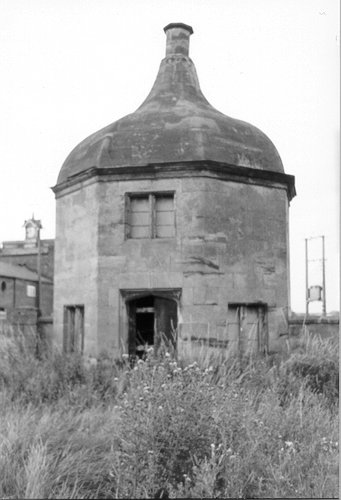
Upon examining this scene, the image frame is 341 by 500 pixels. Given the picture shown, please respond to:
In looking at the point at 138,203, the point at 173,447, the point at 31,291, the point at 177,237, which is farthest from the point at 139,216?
the point at 31,291

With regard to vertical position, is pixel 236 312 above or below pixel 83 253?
below

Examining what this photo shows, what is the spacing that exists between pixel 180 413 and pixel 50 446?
4.59ft

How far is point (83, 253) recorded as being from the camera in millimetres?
11828

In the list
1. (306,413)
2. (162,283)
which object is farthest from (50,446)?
(162,283)

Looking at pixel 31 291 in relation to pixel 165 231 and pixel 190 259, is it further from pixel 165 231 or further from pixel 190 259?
pixel 190 259

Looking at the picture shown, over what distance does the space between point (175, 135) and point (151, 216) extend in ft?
5.06

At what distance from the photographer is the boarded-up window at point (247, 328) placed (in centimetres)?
1132

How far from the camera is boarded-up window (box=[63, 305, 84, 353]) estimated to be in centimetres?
1207

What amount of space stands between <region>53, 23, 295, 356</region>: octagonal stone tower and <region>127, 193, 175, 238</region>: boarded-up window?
2 centimetres

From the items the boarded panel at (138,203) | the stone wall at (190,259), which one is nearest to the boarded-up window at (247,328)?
the stone wall at (190,259)

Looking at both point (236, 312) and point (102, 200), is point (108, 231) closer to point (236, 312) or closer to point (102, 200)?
point (102, 200)

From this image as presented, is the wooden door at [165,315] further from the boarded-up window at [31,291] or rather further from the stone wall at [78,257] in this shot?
the boarded-up window at [31,291]

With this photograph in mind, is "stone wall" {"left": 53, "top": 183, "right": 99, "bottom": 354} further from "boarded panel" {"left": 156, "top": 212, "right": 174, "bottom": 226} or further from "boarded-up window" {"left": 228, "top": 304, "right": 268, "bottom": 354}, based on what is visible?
"boarded-up window" {"left": 228, "top": 304, "right": 268, "bottom": 354}

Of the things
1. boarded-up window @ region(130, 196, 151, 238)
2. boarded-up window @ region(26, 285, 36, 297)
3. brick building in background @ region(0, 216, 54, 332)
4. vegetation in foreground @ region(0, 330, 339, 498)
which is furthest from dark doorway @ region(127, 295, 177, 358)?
boarded-up window @ region(26, 285, 36, 297)
